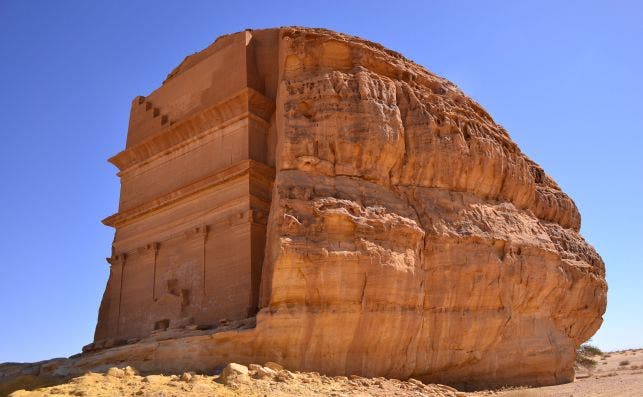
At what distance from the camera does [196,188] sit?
50.3 feet

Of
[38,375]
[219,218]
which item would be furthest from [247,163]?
[38,375]

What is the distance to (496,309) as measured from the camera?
14617 millimetres

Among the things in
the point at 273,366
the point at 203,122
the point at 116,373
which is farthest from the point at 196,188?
the point at 273,366

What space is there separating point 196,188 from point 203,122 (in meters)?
1.92

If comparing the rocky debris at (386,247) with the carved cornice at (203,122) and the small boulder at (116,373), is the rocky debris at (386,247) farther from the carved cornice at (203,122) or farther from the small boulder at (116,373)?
the small boulder at (116,373)

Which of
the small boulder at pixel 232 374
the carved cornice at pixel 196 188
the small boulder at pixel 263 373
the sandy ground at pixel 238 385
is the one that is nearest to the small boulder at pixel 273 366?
the sandy ground at pixel 238 385

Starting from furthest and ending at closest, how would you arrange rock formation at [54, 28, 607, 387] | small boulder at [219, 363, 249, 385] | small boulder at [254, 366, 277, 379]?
rock formation at [54, 28, 607, 387] → small boulder at [254, 366, 277, 379] → small boulder at [219, 363, 249, 385]

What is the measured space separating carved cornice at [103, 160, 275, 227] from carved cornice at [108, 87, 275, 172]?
1.51 meters

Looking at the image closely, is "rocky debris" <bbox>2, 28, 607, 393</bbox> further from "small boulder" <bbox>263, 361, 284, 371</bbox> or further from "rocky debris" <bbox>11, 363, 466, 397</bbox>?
"rocky debris" <bbox>11, 363, 466, 397</bbox>

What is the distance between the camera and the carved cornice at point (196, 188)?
1438 centimetres

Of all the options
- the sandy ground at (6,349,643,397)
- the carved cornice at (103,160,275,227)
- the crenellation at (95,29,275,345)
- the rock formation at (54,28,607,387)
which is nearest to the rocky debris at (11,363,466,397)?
the sandy ground at (6,349,643,397)

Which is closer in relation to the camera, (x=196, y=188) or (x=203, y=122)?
(x=196, y=188)

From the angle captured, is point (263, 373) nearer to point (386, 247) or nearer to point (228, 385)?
point (228, 385)

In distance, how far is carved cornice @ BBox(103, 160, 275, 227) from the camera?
47.2ft
